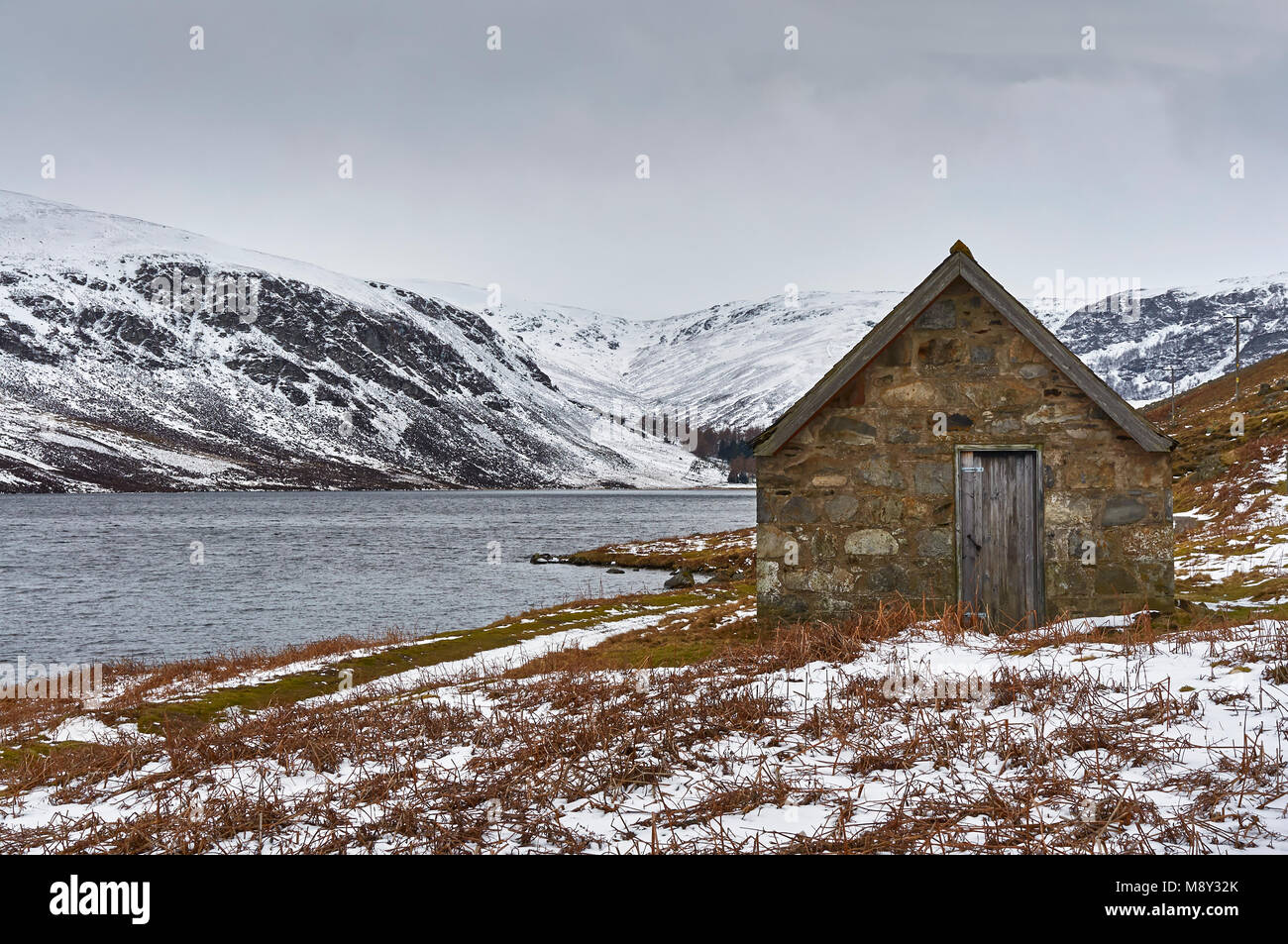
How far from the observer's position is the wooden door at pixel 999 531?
557 inches

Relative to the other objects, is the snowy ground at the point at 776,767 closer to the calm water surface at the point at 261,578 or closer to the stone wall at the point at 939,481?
the stone wall at the point at 939,481

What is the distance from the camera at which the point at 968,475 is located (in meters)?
14.2

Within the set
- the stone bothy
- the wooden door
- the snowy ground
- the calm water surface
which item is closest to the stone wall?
the stone bothy

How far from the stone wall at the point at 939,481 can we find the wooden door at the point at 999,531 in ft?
0.66

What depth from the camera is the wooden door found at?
14156mm

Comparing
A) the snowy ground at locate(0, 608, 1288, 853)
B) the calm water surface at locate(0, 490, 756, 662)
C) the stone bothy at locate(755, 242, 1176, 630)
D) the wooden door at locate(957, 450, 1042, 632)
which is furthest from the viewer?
the calm water surface at locate(0, 490, 756, 662)

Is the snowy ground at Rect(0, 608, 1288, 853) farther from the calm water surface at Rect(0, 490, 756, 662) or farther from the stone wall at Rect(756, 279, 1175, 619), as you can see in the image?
the calm water surface at Rect(0, 490, 756, 662)

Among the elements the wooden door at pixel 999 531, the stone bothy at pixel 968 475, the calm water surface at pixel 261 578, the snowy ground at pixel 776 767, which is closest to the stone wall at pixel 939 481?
the stone bothy at pixel 968 475

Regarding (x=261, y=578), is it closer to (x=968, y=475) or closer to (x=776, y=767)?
(x=968, y=475)

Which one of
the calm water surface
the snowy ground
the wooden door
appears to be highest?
the wooden door

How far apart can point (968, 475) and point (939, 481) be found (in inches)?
18.4

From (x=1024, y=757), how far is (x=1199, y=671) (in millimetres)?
3027

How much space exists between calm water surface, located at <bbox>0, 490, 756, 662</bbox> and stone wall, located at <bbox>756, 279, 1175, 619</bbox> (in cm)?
2068
